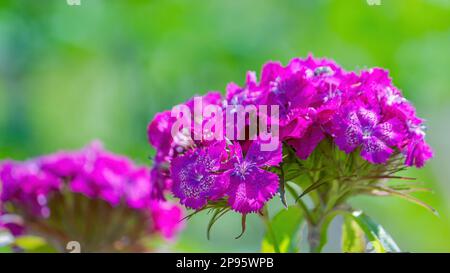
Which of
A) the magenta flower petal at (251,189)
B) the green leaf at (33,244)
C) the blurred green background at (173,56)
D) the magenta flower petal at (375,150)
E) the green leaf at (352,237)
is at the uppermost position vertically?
the blurred green background at (173,56)

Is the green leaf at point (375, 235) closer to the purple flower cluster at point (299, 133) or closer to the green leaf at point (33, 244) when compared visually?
the purple flower cluster at point (299, 133)

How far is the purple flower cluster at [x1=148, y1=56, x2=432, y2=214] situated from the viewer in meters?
1.10

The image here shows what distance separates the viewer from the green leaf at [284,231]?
1.33 m

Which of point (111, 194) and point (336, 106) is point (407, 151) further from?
point (111, 194)

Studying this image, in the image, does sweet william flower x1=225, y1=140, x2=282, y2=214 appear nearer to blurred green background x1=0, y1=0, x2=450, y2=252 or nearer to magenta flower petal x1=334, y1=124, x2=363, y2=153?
magenta flower petal x1=334, y1=124, x2=363, y2=153

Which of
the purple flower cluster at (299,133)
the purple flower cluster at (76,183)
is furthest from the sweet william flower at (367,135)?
the purple flower cluster at (76,183)

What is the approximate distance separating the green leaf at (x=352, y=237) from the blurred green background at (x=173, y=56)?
11.1 feet

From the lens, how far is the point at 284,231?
1.35 m

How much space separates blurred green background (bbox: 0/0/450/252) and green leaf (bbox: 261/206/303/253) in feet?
11.1

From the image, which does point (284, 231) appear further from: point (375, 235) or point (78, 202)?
point (78, 202)

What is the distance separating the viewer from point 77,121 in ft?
17.8

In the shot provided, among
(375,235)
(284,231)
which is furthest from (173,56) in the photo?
(375,235)

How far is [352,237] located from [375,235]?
138 millimetres
